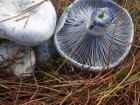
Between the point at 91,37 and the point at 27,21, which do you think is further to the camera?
the point at 91,37

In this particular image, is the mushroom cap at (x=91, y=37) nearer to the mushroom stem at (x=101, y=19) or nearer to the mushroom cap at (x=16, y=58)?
the mushroom stem at (x=101, y=19)

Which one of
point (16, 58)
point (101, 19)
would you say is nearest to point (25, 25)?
point (16, 58)

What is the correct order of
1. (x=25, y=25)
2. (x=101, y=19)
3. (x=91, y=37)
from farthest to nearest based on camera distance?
(x=91, y=37)
(x=101, y=19)
(x=25, y=25)

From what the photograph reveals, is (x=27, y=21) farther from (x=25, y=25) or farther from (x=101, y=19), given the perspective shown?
(x=101, y=19)

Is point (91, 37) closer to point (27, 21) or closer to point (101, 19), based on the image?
point (101, 19)

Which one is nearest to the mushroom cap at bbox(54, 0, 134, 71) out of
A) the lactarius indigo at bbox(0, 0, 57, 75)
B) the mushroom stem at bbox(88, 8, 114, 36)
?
the mushroom stem at bbox(88, 8, 114, 36)


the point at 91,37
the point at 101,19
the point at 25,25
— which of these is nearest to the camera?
the point at 25,25

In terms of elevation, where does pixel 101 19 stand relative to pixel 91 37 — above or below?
above

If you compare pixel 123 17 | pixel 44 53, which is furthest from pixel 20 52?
pixel 123 17
